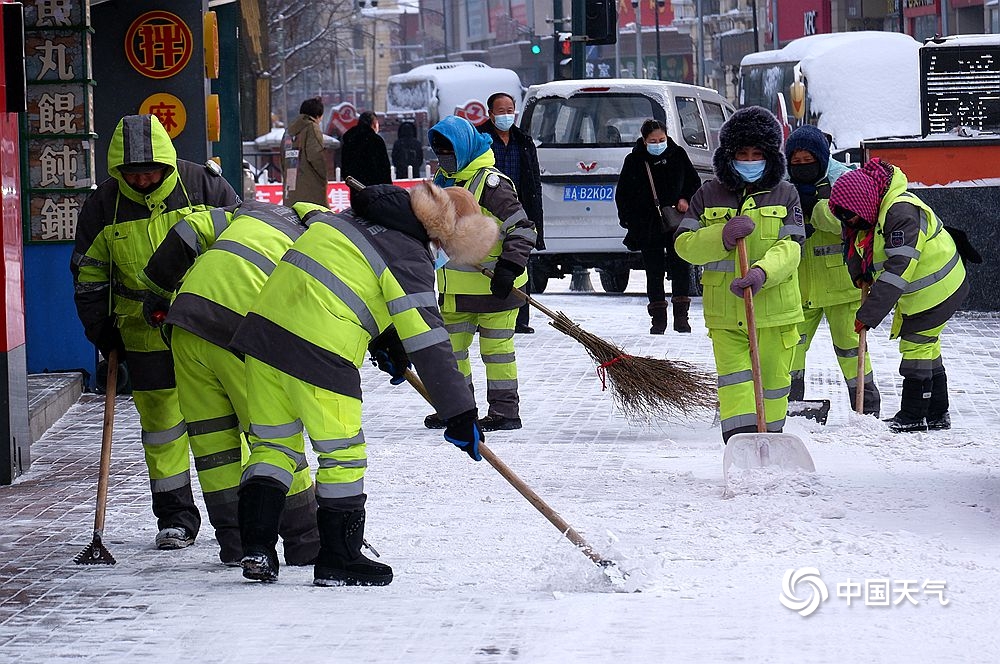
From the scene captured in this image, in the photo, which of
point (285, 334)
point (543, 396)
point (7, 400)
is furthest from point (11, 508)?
point (543, 396)

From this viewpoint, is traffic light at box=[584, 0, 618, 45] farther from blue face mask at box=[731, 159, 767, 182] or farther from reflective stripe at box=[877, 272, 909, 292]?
blue face mask at box=[731, 159, 767, 182]

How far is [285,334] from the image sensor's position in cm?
526

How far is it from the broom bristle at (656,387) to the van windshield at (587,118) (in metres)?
6.38

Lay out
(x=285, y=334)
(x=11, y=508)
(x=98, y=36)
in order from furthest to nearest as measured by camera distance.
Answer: (x=98, y=36) < (x=11, y=508) < (x=285, y=334)

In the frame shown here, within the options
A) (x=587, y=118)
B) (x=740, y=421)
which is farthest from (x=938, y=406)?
(x=587, y=118)

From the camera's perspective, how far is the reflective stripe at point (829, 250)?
355 inches

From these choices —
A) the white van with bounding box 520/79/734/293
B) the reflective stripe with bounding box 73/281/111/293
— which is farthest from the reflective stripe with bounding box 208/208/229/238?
the white van with bounding box 520/79/734/293

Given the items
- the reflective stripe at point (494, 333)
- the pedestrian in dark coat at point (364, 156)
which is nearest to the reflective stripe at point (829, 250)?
the reflective stripe at point (494, 333)

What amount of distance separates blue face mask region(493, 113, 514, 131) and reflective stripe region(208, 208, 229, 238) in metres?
6.17

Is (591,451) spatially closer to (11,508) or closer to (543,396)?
(543,396)

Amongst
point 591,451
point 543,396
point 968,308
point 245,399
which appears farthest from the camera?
point 968,308

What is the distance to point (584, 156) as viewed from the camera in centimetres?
1509

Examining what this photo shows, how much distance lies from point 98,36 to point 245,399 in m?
6.60

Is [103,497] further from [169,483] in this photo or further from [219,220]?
[219,220]
